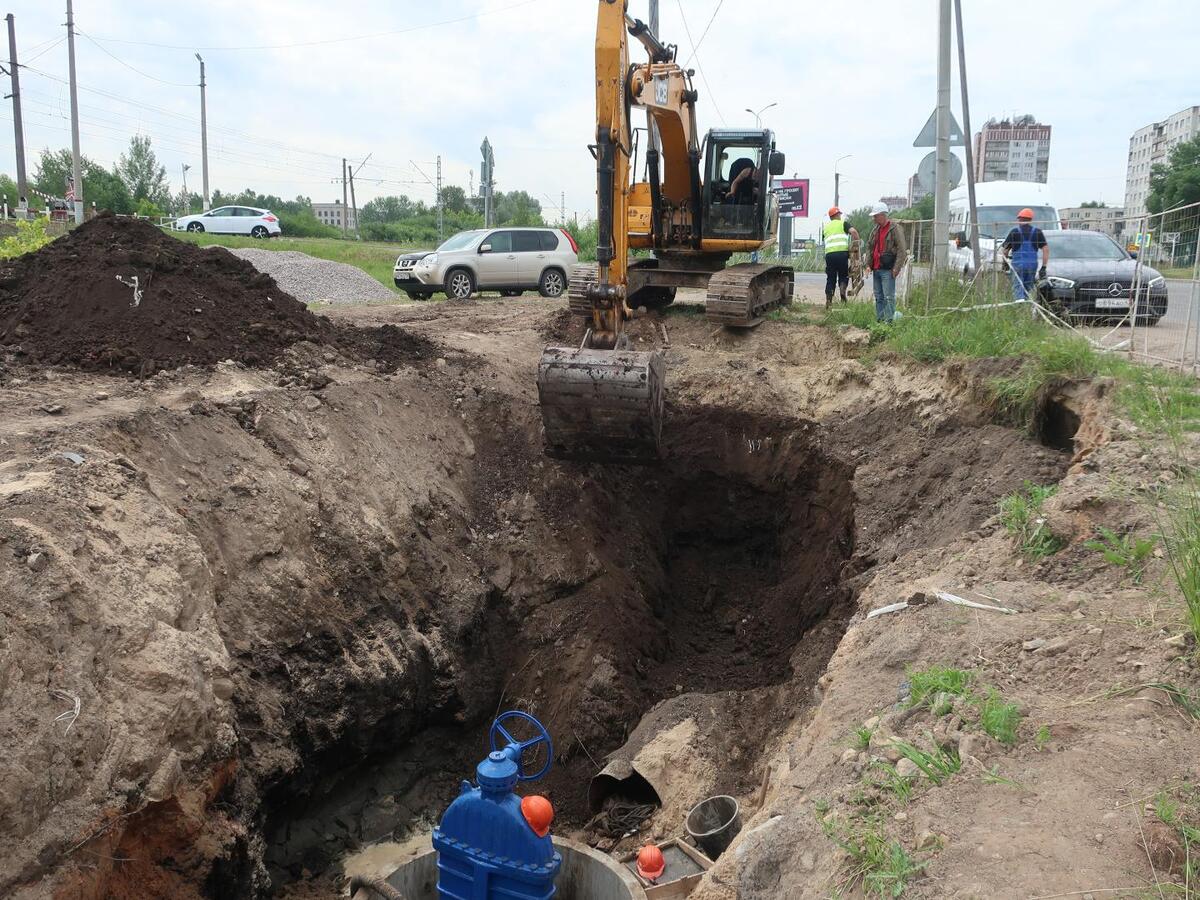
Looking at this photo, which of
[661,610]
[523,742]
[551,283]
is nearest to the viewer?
[523,742]

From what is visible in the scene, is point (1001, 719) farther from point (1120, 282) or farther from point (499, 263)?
point (499, 263)

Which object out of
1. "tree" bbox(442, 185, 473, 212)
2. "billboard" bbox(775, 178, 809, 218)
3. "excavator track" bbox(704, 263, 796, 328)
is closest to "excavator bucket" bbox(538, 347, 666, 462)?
"excavator track" bbox(704, 263, 796, 328)

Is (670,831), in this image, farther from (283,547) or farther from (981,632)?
(283,547)

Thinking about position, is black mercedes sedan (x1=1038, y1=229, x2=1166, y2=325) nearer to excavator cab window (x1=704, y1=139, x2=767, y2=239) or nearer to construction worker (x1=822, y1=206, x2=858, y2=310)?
construction worker (x1=822, y1=206, x2=858, y2=310)

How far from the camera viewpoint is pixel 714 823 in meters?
5.74

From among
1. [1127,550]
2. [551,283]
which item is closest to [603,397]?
[1127,550]

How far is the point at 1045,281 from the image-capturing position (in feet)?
38.0

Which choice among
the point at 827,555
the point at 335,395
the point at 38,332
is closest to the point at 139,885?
the point at 335,395

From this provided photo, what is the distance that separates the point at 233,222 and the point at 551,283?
59.7 ft

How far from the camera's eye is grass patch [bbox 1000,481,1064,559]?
5473 mm

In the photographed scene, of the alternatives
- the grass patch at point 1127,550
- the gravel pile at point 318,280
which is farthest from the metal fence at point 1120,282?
the gravel pile at point 318,280

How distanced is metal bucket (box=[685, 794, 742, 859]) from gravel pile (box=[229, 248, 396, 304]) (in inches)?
592

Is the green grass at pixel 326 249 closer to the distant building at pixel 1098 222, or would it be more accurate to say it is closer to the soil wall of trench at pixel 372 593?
the distant building at pixel 1098 222

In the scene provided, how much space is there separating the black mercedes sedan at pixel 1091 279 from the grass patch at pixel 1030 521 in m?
4.78
